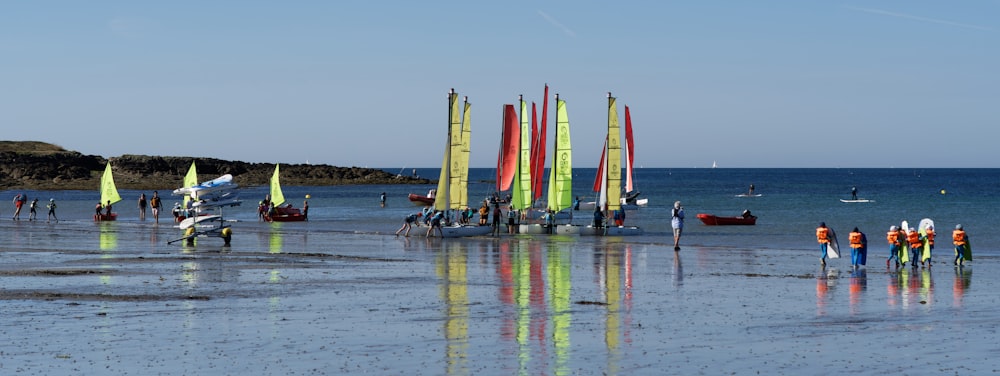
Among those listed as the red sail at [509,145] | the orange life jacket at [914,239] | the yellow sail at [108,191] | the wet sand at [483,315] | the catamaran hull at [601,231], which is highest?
the red sail at [509,145]

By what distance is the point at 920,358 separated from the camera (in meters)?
18.2

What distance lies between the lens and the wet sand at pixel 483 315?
57.9 ft

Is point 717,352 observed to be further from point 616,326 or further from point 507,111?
point 507,111

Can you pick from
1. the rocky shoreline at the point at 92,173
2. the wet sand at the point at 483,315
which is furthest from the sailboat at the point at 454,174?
the rocky shoreline at the point at 92,173

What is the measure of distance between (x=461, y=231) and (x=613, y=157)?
8.05 meters

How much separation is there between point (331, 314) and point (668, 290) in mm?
8919

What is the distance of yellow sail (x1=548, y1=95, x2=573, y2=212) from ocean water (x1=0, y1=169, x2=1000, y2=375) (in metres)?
12.5

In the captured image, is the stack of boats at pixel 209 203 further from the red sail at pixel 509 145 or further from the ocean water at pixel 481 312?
the red sail at pixel 509 145

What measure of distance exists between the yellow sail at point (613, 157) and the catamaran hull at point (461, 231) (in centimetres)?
638

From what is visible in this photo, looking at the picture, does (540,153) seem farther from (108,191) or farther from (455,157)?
(108,191)

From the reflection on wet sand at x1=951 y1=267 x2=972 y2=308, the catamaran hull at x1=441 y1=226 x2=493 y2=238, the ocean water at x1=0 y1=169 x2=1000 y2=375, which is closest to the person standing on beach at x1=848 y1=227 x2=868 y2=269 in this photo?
the ocean water at x1=0 y1=169 x2=1000 y2=375

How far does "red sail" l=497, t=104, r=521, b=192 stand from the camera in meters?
59.6

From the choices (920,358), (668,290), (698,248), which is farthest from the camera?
(698,248)

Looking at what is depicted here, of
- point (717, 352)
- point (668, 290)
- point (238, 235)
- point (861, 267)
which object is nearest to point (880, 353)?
point (717, 352)
